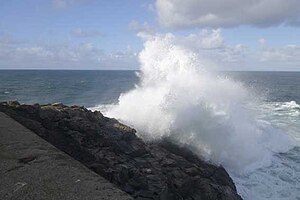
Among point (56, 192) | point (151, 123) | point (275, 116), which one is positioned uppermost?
point (56, 192)

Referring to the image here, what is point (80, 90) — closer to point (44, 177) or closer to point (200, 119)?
point (200, 119)

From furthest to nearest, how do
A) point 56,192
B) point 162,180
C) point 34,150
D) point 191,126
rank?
1. point 191,126
2. point 162,180
3. point 34,150
4. point 56,192

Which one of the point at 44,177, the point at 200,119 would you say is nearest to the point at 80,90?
the point at 200,119

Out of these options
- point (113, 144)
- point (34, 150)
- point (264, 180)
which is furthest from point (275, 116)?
point (34, 150)

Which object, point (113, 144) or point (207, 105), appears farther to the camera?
point (207, 105)

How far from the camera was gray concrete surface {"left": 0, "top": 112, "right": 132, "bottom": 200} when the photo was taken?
461cm

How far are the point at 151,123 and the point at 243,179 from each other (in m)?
4.04

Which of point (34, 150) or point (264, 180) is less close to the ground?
point (34, 150)

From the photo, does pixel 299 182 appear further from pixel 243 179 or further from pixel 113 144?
pixel 113 144

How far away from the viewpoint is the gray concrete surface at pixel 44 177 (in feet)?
15.1

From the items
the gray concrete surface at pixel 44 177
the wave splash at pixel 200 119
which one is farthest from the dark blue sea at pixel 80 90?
the gray concrete surface at pixel 44 177

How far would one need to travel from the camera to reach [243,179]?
13.8 m

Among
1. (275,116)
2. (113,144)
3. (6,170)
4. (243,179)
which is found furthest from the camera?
(275,116)

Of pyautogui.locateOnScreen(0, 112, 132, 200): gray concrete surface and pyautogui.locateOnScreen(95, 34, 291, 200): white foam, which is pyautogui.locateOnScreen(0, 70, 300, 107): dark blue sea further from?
pyautogui.locateOnScreen(0, 112, 132, 200): gray concrete surface
